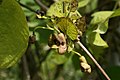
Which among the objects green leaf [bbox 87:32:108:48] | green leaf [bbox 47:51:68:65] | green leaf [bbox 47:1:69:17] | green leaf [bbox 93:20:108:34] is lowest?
green leaf [bbox 47:51:68:65]

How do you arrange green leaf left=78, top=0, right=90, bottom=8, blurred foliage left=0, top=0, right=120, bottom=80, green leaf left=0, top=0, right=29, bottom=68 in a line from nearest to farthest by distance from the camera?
green leaf left=0, top=0, right=29, bottom=68, blurred foliage left=0, top=0, right=120, bottom=80, green leaf left=78, top=0, right=90, bottom=8

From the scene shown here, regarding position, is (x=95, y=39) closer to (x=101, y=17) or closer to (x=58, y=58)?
(x=101, y=17)

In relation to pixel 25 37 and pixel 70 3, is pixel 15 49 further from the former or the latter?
pixel 70 3

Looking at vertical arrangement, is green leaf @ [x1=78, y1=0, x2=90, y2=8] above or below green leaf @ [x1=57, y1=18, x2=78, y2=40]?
above

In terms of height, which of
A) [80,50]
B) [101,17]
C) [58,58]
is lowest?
[58,58]

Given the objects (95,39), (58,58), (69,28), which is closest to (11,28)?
(69,28)

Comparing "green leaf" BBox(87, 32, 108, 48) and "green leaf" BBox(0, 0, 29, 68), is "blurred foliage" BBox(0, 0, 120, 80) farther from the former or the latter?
"green leaf" BBox(0, 0, 29, 68)

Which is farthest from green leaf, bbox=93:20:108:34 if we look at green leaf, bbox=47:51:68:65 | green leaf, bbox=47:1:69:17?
green leaf, bbox=47:51:68:65
